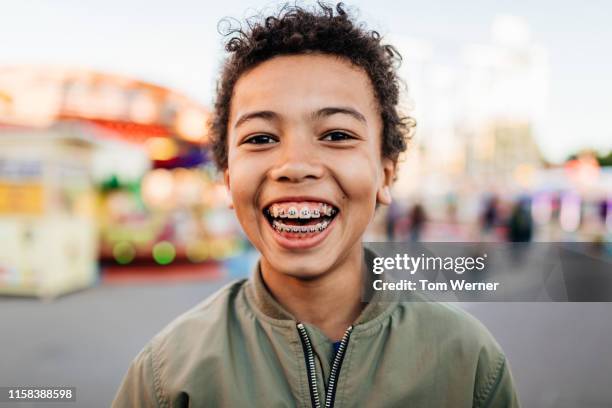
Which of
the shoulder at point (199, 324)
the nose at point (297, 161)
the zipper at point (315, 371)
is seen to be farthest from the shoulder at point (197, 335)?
the nose at point (297, 161)

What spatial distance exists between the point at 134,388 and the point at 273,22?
2.85 ft

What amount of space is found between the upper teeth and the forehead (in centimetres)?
19

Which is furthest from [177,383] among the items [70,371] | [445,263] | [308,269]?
[70,371]

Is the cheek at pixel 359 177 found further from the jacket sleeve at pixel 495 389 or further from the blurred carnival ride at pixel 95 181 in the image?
the blurred carnival ride at pixel 95 181

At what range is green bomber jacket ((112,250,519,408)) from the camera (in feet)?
3.28

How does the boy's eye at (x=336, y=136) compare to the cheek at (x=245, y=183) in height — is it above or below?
above

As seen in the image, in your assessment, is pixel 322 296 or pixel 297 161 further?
pixel 322 296

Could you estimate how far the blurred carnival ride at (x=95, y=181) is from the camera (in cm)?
387

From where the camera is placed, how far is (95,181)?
487 centimetres

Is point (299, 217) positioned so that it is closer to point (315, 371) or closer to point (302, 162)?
point (302, 162)

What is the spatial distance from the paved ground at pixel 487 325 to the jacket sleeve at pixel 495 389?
0.46 metres

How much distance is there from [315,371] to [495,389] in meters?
0.39

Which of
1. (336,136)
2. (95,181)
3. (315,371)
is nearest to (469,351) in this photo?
(315,371)

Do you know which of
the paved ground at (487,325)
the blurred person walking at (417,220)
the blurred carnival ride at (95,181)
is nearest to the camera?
the paved ground at (487,325)
